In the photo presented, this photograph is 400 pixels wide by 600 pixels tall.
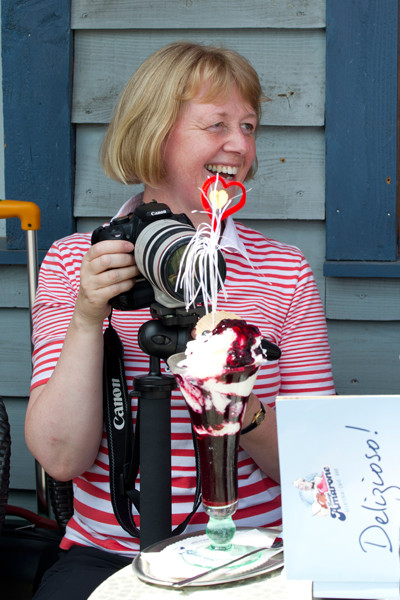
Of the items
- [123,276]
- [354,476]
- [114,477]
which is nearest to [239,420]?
[354,476]

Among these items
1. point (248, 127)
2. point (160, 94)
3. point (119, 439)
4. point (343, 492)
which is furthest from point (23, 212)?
point (343, 492)

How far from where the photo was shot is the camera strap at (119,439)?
3.89ft

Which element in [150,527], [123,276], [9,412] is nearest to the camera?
[150,527]

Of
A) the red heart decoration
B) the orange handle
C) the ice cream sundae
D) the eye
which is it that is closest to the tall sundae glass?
the ice cream sundae

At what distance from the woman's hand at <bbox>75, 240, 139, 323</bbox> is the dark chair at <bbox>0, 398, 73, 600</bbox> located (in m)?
0.54

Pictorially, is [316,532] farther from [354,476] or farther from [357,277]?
[357,277]

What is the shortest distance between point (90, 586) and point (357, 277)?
3.32 feet

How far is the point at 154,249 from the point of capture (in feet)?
3.06

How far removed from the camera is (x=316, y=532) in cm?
78

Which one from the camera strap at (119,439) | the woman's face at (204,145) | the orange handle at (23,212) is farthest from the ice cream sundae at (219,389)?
the orange handle at (23,212)

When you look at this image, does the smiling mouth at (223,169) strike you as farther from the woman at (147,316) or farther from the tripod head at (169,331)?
the tripod head at (169,331)

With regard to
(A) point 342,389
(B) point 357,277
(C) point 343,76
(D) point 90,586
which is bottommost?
(D) point 90,586

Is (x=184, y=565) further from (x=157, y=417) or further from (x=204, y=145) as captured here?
(x=204, y=145)

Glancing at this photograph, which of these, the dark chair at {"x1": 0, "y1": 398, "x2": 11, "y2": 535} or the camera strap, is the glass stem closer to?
the camera strap
